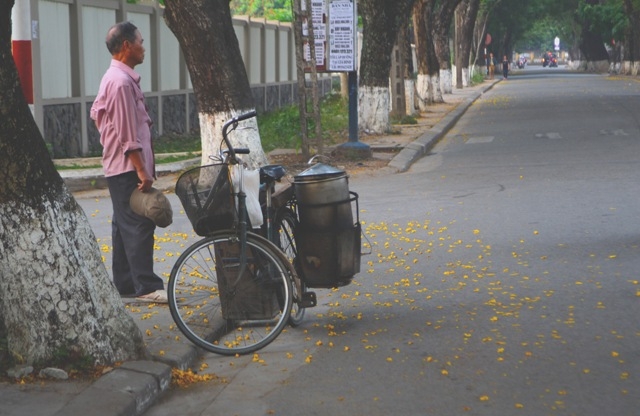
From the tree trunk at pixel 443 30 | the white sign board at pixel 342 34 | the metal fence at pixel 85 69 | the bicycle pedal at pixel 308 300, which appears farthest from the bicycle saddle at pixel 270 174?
the tree trunk at pixel 443 30

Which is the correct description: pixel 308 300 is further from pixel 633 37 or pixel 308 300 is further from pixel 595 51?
pixel 595 51

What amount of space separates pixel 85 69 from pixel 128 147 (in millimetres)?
11674

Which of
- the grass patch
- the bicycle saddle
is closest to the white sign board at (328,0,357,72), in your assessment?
the grass patch

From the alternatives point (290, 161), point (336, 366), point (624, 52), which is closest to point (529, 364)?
point (336, 366)

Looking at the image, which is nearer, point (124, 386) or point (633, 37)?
point (124, 386)

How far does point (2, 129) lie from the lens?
562cm

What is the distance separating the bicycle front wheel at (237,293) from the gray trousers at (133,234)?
0.54 m

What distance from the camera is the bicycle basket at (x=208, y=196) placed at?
641 centimetres

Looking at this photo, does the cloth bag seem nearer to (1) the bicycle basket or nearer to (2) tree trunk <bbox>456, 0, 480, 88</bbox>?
(1) the bicycle basket

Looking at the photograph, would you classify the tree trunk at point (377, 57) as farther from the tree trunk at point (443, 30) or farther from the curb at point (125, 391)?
the tree trunk at point (443, 30)

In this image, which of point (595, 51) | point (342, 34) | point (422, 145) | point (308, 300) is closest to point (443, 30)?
point (422, 145)

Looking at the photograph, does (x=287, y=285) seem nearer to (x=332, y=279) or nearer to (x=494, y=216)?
(x=332, y=279)

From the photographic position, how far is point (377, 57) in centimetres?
2177

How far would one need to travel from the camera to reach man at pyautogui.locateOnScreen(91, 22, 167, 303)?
7238mm
